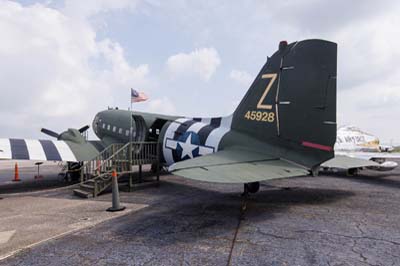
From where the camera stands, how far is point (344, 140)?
73.4ft

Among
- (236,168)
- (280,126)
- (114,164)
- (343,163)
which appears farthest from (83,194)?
(343,163)

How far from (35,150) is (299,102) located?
1120 cm

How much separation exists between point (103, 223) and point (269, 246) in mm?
3995

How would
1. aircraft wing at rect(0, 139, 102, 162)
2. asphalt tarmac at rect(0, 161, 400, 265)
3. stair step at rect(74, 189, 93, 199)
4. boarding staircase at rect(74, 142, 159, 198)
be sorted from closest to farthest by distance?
asphalt tarmac at rect(0, 161, 400, 265), stair step at rect(74, 189, 93, 199), boarding staircase at rect(74, 142, 159, 198), aircraft wing at rect(0, 139, 102, 162)

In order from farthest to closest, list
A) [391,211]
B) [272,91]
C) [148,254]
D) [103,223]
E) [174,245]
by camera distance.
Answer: [272,91], [391,211], [103,223], [174,245], [148,254]

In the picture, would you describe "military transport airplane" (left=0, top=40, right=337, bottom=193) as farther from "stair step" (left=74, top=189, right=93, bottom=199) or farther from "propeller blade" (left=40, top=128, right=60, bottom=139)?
"propeller blade" (left=40, top=128, right=60, bottom=139)

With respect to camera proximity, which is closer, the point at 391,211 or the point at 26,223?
the point at 26,223

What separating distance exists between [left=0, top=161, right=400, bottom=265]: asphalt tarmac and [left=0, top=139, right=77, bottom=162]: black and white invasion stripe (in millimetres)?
5085

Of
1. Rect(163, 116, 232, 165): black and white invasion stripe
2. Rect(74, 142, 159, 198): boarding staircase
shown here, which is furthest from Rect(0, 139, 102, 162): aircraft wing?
Rect(163, 116, 232, 165): black and white invasion stripe

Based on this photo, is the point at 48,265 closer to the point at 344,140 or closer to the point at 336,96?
the point at 336,96

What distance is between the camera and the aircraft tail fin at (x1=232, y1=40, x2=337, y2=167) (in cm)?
771

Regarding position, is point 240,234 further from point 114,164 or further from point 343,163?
point 114,164

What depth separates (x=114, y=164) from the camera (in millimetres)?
11938

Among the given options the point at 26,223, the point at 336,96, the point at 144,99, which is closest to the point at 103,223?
the point at 26,223
